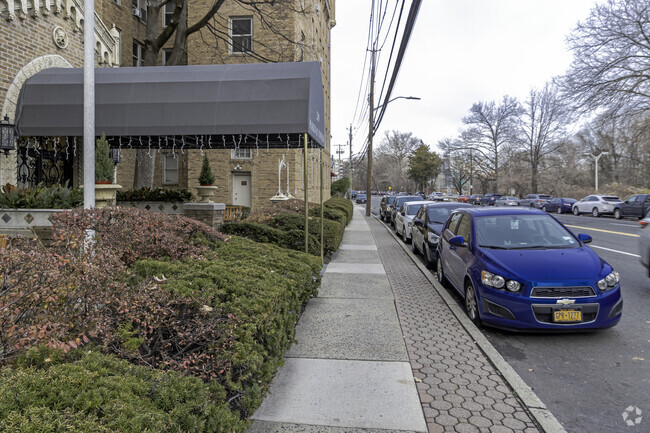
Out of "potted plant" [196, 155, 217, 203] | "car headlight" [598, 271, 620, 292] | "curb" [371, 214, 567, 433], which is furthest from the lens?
"potted plant" [196, 155, 217, 203]

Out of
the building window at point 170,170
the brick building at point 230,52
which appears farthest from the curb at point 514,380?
the building window at point 170,170

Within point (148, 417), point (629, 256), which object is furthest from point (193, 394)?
point (629, 256)

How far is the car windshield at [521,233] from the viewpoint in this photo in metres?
5.91

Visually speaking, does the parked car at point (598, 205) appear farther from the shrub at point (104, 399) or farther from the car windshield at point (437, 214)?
the shrub at point (104, 399)

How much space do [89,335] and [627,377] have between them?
4.74 metres

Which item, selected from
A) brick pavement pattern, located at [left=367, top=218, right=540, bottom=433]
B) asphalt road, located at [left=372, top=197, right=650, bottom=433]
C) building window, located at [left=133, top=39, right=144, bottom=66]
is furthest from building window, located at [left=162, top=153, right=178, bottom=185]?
asphalt road, located at [left=372, top=197, right=650, bottom=433]

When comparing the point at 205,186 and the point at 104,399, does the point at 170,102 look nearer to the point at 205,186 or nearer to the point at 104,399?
the point at 205,186

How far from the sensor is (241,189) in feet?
65.2

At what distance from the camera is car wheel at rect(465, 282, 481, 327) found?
18.0 feet

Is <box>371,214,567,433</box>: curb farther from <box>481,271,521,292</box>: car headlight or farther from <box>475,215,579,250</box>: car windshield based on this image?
<box>475,215,579,250</box>: car windshield

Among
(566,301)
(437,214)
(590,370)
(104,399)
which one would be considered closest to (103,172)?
(104,399)

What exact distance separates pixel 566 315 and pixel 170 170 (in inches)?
779

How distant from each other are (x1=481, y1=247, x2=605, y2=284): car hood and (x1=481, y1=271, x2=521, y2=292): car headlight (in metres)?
0.11

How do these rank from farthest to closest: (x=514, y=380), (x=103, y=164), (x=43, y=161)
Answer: (x=43, y=161) → (x=103, y=164) → (x=514, y=380)
